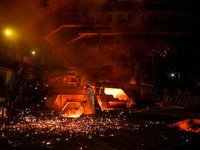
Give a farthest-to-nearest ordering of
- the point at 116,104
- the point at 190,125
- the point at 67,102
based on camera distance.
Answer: the point at 116,104 < the point at 67,102 < the point at 190,125

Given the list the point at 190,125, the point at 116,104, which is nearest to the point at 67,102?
the point at 116,104

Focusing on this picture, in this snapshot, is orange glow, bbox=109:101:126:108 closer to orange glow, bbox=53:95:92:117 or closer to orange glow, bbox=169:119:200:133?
orange glow, bbox=53:95:92:117

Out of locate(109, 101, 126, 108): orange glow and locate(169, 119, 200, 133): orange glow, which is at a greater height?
locate(109, 101, 126, 108): orange glow

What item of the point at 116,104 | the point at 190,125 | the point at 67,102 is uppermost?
the point at 67,102

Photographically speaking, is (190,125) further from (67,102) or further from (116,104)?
(67,102)

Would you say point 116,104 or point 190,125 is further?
point 116,104

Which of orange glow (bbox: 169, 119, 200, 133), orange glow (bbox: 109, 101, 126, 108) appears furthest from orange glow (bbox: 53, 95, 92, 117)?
orange glow (bbox: 169, 119, 200, 133)

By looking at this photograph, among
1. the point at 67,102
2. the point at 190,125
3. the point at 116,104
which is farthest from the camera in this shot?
the point at 116,104

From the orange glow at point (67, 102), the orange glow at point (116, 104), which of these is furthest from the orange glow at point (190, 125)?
the orange glow at point (67, 102)

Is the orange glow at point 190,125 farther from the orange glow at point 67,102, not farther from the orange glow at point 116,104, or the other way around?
the orange glow at point 67,102

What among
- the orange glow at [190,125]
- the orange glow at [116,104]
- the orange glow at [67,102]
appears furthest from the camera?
the orange glow at [116,104]

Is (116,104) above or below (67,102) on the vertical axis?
below

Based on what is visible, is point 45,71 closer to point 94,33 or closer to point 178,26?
point 94,33

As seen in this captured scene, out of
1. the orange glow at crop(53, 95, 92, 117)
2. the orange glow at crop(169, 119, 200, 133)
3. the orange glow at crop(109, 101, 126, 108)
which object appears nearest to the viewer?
the orange glow at crop(169, 119, 200, 133)
